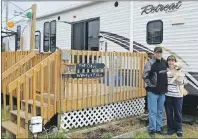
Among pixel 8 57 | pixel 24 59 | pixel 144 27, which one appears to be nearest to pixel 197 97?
pixel 144 27

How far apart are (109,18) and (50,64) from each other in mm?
3698

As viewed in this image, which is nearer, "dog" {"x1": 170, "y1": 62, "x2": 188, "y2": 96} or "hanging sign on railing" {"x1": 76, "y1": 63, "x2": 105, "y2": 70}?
"dog" {"x1": 170, "y1": 62, "x2": 188, "y2": 96}

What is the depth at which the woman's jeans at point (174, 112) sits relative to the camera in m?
5.26

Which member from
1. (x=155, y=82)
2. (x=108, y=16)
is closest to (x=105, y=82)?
(x=155, y=82)

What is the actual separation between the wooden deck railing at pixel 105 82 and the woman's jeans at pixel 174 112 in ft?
4.38

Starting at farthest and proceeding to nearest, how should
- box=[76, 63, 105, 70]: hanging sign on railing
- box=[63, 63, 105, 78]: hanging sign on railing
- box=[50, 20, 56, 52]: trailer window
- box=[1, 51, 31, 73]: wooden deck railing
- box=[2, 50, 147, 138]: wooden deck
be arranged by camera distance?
box=[50, 20, 56, 52]: trailer window → box=[1, 51, 31, 73]: wooden deck railing → box=[76, 63, 105, 70]: hanging sign on railing → box=[63, 63, 105, 78]: hanging sign on railing → box=[2, 50, 147, 138]: wooden deck

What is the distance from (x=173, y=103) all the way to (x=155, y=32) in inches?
100

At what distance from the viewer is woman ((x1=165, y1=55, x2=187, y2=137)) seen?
5254mm


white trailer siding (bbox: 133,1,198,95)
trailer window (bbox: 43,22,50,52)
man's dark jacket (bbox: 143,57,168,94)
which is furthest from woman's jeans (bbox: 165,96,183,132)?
trailer window (bbox: 43,22,50,52)

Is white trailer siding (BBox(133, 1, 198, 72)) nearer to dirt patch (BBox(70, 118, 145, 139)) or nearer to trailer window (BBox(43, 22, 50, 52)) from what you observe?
dirt patch (BBox(70, 118, 145, 139))

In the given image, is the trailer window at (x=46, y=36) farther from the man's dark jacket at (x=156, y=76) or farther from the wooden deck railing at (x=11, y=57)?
the man's dark jacket at (x=156, y=76)

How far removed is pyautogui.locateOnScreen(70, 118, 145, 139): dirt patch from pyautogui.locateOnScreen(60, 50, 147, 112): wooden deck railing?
0.53 meters

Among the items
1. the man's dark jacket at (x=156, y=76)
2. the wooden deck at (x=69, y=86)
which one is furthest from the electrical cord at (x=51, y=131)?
the man's dark jacket at (x=156, y=76)

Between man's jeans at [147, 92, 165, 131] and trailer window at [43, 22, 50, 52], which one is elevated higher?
trailer window at [43, 22, 50, 52]
